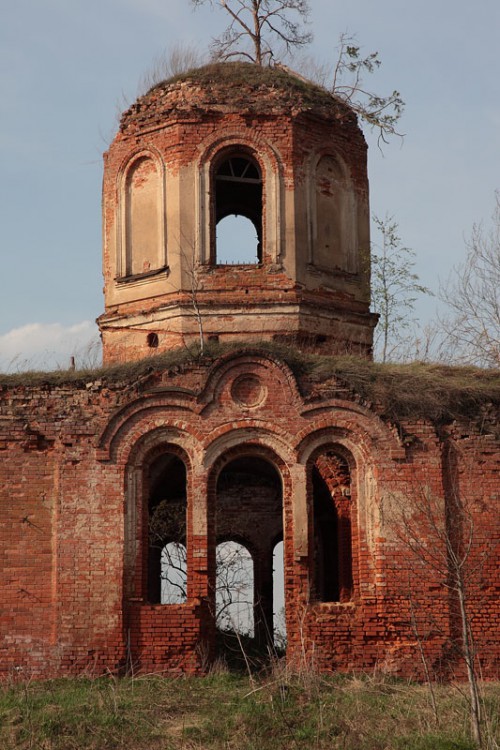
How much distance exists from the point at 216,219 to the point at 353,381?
3.47 m

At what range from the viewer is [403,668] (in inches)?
552

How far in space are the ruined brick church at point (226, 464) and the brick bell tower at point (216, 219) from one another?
3cm

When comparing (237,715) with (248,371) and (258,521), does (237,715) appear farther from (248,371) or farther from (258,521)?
(258,521)

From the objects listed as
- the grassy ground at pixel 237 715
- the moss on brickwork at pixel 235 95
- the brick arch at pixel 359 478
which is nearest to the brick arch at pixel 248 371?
the brick arch at pixel 359 478

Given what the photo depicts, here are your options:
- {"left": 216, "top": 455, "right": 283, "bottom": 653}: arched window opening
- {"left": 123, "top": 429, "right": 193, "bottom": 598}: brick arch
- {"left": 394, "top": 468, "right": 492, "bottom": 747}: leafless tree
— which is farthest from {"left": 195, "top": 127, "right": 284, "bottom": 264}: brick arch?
{"left": 394, "top": 468, "right": 492, "bottom": 747}: leafless tree

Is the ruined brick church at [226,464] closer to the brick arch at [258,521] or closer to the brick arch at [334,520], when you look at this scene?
the brick arch at [334,520]

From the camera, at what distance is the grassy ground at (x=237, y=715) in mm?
11656

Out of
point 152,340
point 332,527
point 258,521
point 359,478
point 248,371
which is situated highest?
point 152,340

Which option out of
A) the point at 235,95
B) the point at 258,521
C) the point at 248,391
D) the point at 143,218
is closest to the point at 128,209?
the point at 143,218

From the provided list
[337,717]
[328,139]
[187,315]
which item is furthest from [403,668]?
[328,139]

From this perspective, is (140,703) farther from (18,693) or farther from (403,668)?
(403,668)

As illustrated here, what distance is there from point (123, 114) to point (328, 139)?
9.63 ft

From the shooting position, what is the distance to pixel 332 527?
17594 mm

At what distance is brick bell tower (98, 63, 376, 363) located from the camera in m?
16.3
